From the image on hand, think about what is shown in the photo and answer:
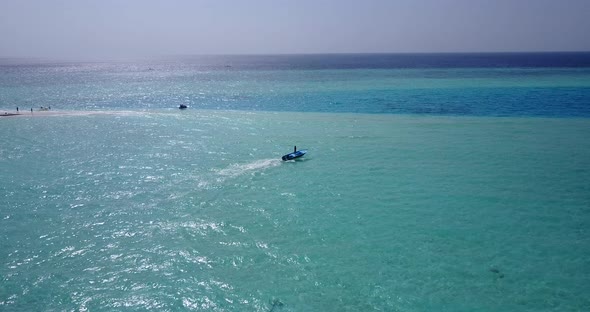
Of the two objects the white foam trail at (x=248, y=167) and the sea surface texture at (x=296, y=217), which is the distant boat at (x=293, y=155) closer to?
the sea surface texture at (x=296, y=217)

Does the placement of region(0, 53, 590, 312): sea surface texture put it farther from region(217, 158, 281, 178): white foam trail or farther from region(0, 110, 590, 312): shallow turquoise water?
region(217, 158, 281, 178): white foam trail

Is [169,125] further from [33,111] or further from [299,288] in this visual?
[299,288]

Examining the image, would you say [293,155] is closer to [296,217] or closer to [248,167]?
[248,167]

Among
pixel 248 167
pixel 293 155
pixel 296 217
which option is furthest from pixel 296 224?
pixel 293 155

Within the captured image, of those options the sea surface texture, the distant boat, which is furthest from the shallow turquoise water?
the distant boat

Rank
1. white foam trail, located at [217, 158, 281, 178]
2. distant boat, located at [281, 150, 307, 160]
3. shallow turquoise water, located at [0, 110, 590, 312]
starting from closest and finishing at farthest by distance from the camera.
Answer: shallow turquoise water, located at [0, 110, 590, 312]
white foam trail, located at [217, 158, 281, 178]
distant boat, located at [281, 150, 307, 160]

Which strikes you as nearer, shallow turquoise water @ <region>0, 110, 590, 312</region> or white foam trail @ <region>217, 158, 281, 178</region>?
shallow turquoise water @ <region>0, 110, 590, 312</region>
